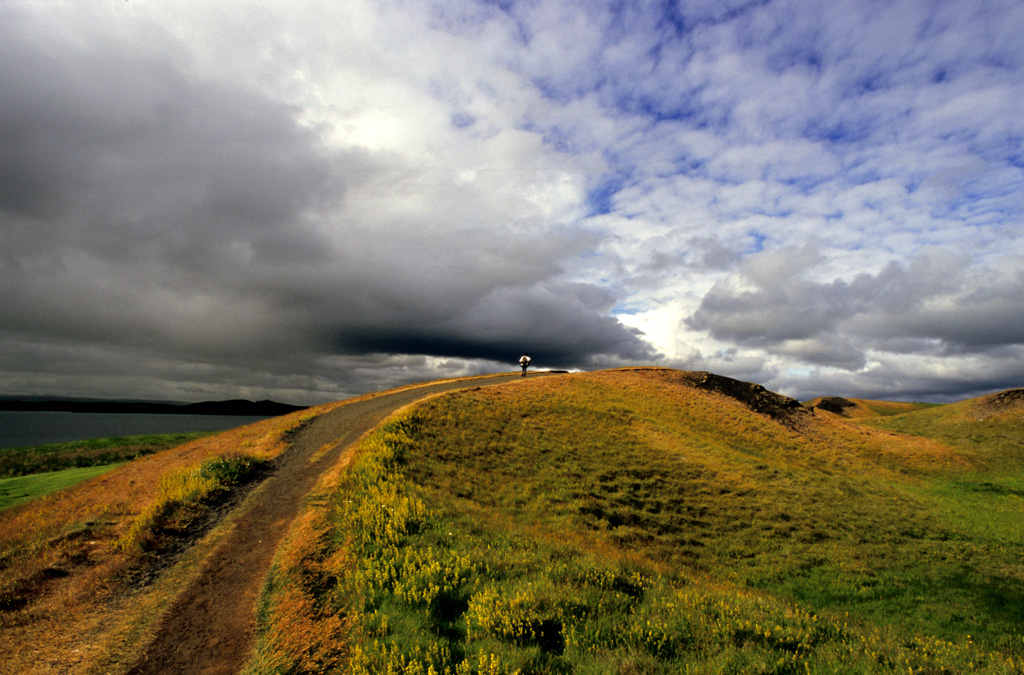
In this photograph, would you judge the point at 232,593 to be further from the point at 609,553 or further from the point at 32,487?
the point at 32,487

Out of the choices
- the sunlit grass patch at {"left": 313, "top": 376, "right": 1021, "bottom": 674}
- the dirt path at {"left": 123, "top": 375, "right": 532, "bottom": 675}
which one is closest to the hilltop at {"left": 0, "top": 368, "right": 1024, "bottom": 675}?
the sunlit grass patch at {"left": 313, "top": 376, "right": 1021, "bottom": 674}

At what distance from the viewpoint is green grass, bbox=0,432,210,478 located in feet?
122

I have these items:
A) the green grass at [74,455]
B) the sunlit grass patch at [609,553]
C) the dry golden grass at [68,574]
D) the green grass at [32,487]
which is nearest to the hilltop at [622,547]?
the sunlit grass patch at [609,553]

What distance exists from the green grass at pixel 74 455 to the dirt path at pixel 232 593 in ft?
114

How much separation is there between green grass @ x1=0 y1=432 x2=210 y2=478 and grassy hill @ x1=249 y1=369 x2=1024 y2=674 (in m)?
36.9

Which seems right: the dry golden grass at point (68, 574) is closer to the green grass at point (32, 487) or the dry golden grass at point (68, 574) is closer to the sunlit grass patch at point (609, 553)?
the green grass at point (32, 487)

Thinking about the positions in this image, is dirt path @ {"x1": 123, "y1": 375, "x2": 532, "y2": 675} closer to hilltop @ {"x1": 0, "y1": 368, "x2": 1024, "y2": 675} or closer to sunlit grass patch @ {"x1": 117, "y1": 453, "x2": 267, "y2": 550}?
hilltop @ {"x1": 0, "y1": 368, "x2": 1024, "y2": 675}

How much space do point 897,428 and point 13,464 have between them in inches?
3833

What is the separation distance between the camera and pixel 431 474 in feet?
60.6

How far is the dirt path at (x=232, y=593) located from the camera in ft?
25.6

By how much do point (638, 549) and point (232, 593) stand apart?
1418 centimetres

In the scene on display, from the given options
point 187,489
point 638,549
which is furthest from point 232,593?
point 638,549

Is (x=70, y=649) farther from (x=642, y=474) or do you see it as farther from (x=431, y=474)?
(x=642, y=474)

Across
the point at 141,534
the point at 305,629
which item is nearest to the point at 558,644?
the point at 305,629
